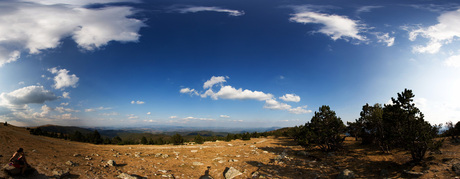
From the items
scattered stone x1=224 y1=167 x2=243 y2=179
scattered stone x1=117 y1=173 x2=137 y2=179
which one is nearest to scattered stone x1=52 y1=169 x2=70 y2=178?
scattered stone x1=117 y1=173 x2=137 y2=179

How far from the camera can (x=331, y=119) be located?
83.9 feet

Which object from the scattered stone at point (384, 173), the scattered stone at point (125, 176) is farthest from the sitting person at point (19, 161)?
the scattered stone at point (384, 173)

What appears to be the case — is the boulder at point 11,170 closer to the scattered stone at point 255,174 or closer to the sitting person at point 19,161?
the sitting person at point 19,161

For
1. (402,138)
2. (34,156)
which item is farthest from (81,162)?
(402,138)

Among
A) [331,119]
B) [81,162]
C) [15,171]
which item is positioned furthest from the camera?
[331,119]

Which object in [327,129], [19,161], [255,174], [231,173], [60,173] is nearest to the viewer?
[19,161]

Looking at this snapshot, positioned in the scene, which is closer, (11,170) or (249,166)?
(11,170)

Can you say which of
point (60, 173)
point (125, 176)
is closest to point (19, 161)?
point (60, 173)

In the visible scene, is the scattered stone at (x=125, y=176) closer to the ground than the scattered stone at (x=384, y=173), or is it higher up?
closer to the ground

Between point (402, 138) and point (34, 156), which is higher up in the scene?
point (402, 138)

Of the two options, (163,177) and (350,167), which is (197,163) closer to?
(163,177)

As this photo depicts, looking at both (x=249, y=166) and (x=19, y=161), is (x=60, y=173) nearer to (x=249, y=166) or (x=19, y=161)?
(x=19, y=161)

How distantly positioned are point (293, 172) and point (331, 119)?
13049mm

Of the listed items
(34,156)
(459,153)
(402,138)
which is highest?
(402,138)
